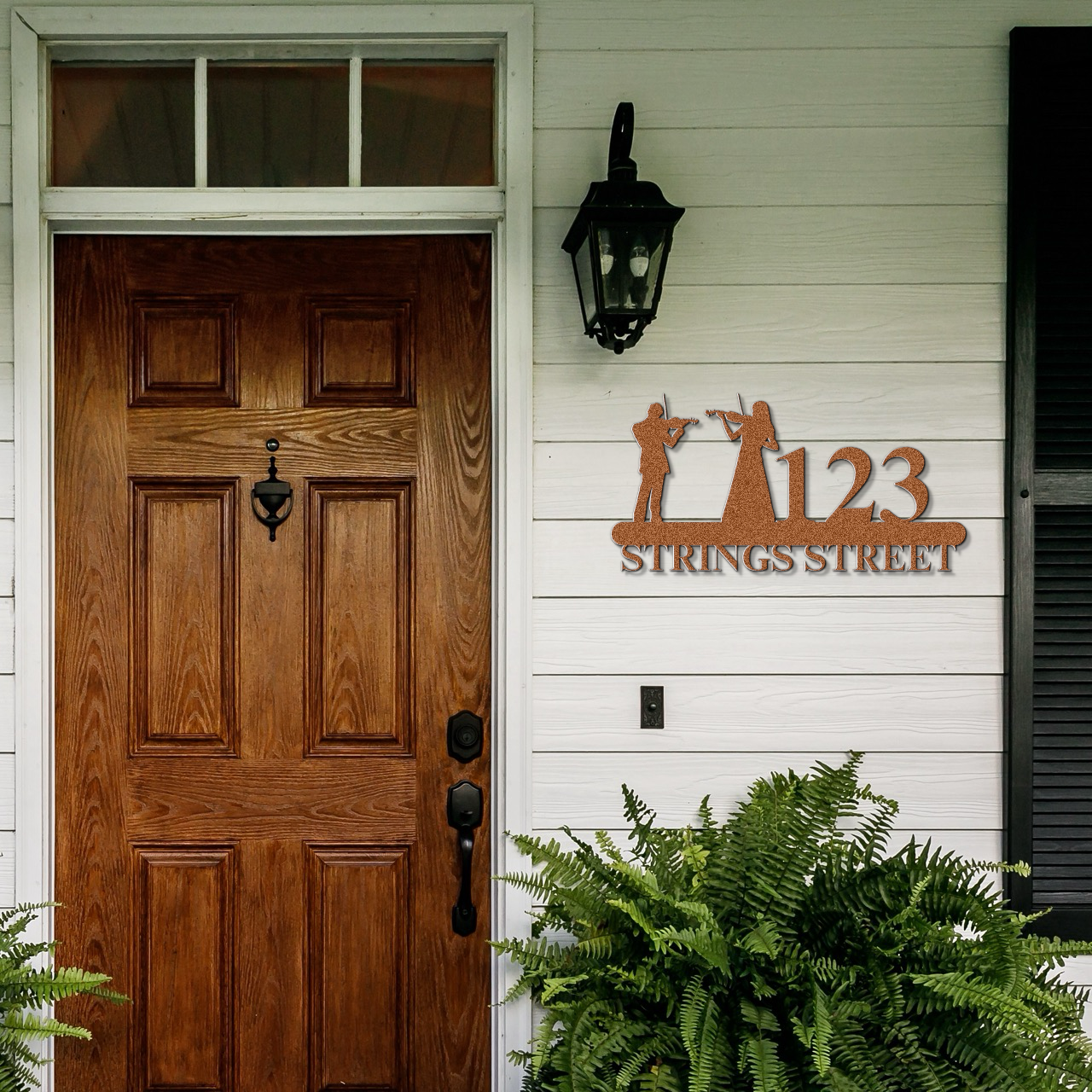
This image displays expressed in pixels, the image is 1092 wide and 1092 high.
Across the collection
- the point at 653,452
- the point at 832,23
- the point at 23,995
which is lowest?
the point at 23,995

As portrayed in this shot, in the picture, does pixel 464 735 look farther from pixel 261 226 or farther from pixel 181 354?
pixel 261 226

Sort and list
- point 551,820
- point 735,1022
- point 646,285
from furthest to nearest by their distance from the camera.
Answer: point 551,820 < point 646,285 < point 735,1022

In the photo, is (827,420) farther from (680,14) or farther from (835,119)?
(680,14)

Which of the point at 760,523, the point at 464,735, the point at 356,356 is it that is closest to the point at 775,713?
the point at 760,523

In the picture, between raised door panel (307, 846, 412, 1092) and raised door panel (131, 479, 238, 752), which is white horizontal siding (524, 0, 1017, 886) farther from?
raised door panel (131, 479, 238, 752)

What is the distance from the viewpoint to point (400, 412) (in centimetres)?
202

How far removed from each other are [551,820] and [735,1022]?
1.72 ft

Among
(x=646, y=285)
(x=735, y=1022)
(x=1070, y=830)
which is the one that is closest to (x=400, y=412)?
(x=646, y=285)

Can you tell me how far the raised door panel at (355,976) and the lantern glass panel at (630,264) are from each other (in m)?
1.23

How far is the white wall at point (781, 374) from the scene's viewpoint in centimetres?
195

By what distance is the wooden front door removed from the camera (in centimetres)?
199

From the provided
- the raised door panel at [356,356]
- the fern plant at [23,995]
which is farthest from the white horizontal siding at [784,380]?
the fern plant at [23,995]

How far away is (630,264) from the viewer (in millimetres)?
1761

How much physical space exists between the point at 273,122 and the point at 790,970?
1.89 meters
